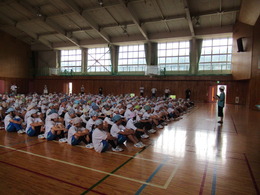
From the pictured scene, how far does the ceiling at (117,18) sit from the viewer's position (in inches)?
827

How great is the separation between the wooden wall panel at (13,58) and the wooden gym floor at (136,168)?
98.5 feet

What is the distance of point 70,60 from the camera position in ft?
115

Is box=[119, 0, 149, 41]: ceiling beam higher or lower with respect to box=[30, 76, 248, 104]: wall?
higher

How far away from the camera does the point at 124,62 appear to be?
3120cm

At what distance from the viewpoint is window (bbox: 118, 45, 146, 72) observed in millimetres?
29914

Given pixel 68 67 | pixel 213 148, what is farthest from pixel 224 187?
pixel 68 67

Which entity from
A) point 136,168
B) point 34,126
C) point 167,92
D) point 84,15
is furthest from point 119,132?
point 84,15

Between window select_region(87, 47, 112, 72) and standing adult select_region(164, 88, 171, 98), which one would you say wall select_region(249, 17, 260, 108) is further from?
window select_region(87, 47, 112, 72)

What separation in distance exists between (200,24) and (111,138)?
76.4 ft

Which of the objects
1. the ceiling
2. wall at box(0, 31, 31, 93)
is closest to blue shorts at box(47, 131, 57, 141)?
the ceiling

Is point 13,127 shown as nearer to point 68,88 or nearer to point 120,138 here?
point 120,138

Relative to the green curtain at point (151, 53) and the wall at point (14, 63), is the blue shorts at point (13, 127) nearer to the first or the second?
the green curtain at point (151, 53)

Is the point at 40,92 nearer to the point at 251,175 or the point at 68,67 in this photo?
the point at 68,67

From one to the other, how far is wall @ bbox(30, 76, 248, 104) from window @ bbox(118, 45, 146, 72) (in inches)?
87.0
